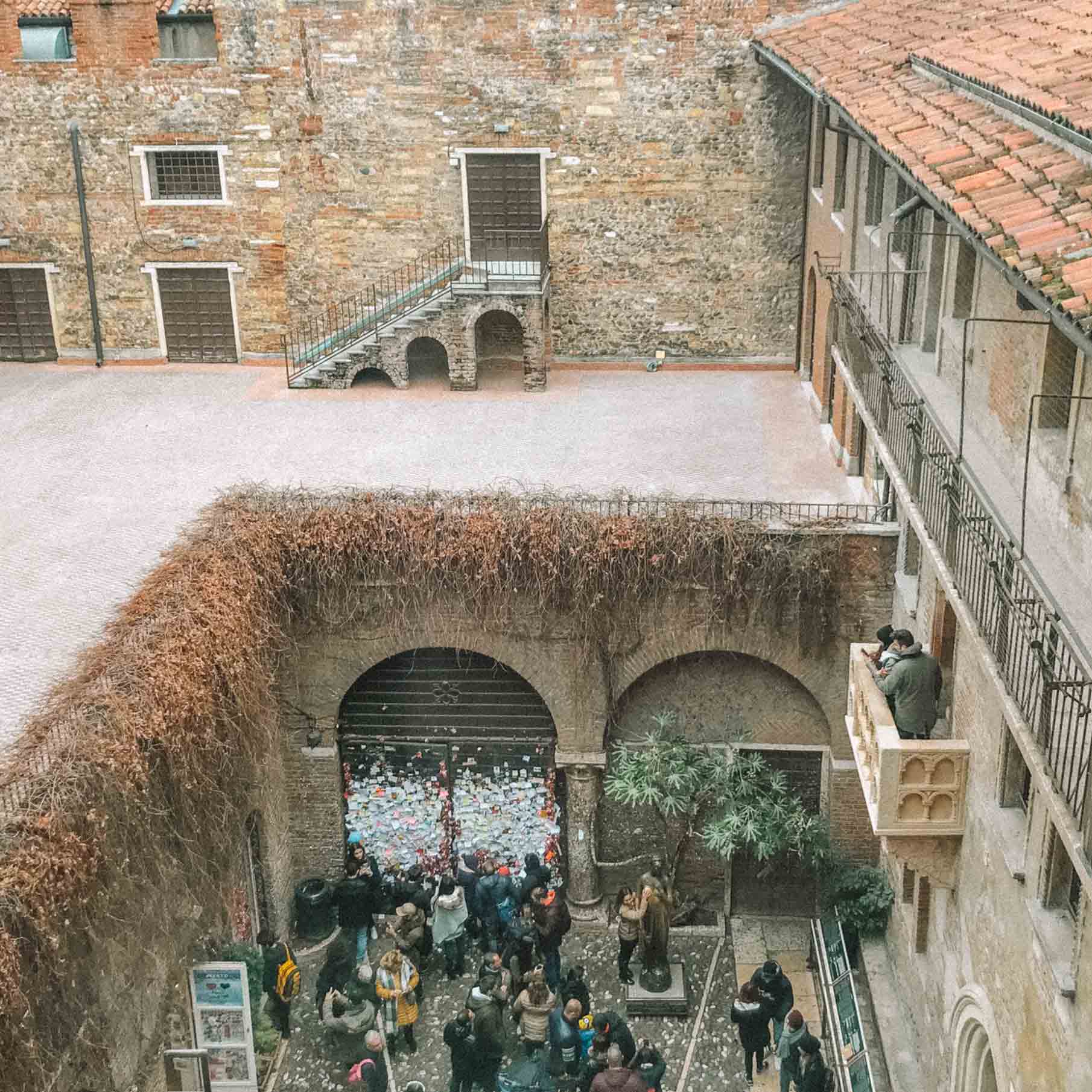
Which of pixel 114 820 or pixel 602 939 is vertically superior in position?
pixel 114 820

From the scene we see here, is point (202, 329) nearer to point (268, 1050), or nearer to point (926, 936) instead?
point (268, 1050)

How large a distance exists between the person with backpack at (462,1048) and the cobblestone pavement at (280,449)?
545cm

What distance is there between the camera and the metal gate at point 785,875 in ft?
58.2

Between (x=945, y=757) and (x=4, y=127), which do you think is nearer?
(x=945, y=757)

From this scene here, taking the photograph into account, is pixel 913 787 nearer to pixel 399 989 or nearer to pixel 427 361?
pixel 399 989

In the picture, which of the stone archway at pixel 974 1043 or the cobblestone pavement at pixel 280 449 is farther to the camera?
the cobblestone pavement at pixel 280 449

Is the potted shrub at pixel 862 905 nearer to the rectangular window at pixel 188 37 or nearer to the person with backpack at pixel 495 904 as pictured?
the person with backpack at pixel 495 904

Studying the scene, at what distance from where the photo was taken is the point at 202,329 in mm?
24594

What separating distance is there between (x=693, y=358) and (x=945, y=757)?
12525mm

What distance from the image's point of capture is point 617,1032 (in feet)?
48.3

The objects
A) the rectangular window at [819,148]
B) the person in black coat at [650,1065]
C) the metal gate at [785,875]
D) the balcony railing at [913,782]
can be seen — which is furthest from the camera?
the rectangular window at [819,148]

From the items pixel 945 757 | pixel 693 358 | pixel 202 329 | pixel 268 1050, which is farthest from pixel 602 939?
pixel 202 329

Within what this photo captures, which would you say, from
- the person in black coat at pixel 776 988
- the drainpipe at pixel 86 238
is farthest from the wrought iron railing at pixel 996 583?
the drainpipe at pixel 86 238

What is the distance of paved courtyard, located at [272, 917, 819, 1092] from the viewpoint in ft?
51.3
